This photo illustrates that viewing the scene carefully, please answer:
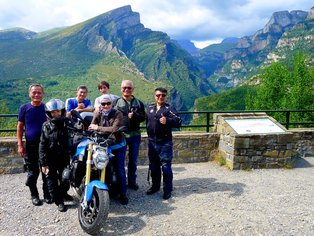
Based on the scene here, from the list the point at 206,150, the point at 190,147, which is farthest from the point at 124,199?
the point at 206,150

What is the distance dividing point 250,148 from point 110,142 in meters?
3.96

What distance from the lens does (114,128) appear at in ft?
15.6

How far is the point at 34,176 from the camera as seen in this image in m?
5.17

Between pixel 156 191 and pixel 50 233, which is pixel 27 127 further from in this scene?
pixel 156 191

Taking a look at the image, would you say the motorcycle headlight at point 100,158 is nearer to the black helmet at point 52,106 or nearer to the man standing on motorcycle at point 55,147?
the man standing on motorcycle at point 55,147

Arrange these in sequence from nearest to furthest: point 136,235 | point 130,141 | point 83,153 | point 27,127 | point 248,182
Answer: point 136,235, point 83,153, point 27,127, point 130,141, point 248,182

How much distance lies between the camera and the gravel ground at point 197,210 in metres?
4.42

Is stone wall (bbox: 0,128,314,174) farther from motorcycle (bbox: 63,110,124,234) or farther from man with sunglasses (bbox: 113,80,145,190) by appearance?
motorcycle (bbox: 63,110,124,234)

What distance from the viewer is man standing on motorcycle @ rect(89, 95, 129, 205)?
4764mm

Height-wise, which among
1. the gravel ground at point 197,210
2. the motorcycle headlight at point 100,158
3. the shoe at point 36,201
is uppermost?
the motorcycle headlight at point 100,158

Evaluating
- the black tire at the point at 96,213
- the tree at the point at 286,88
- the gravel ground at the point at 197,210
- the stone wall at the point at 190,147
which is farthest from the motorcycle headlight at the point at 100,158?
the tree at the point at 286,88

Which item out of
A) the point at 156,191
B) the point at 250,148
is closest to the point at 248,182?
the point at 250,148

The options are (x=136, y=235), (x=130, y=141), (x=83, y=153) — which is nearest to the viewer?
(x=136, y=235)

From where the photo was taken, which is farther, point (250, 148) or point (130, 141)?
point (250, 148)
